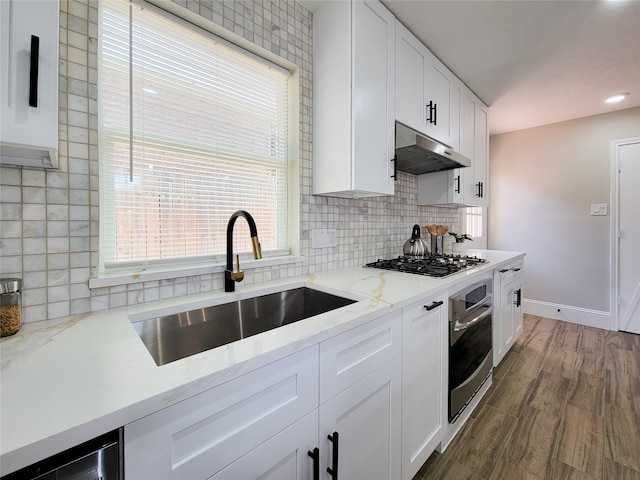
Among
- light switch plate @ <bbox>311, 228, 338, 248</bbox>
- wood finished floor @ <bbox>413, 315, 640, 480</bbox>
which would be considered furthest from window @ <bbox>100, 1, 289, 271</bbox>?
wood finished floor @ <bbox>413, 315, 640, 480</bbox>

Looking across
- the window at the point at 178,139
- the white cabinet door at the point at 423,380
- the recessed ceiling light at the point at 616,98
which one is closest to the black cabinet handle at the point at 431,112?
the window at the point at 178,139

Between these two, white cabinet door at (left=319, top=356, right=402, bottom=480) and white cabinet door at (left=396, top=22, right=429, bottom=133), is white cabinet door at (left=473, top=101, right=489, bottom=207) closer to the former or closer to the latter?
white cabinet door at (left=396, top=22, right=429, bottom=133)

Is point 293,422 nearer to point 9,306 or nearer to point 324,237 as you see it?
point 9,306

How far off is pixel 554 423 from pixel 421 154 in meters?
1.88

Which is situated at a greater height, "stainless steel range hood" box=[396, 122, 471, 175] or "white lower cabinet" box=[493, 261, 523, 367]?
"stainless steel range hood" box=[396, 122, 471, 175]

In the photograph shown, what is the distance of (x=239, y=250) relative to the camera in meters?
1.43

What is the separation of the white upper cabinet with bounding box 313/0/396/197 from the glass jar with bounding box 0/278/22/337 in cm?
125

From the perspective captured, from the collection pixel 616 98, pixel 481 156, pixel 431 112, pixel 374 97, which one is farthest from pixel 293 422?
pixel 616 98

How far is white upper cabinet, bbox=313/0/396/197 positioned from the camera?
4.70ft

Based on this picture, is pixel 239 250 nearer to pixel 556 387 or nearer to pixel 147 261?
pixel 147 261

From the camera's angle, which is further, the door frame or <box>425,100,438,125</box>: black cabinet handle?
the door frame

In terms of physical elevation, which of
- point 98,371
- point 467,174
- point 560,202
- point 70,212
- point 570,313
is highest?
point 467,174

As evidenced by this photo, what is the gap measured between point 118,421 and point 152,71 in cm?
126

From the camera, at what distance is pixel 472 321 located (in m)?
1.66
